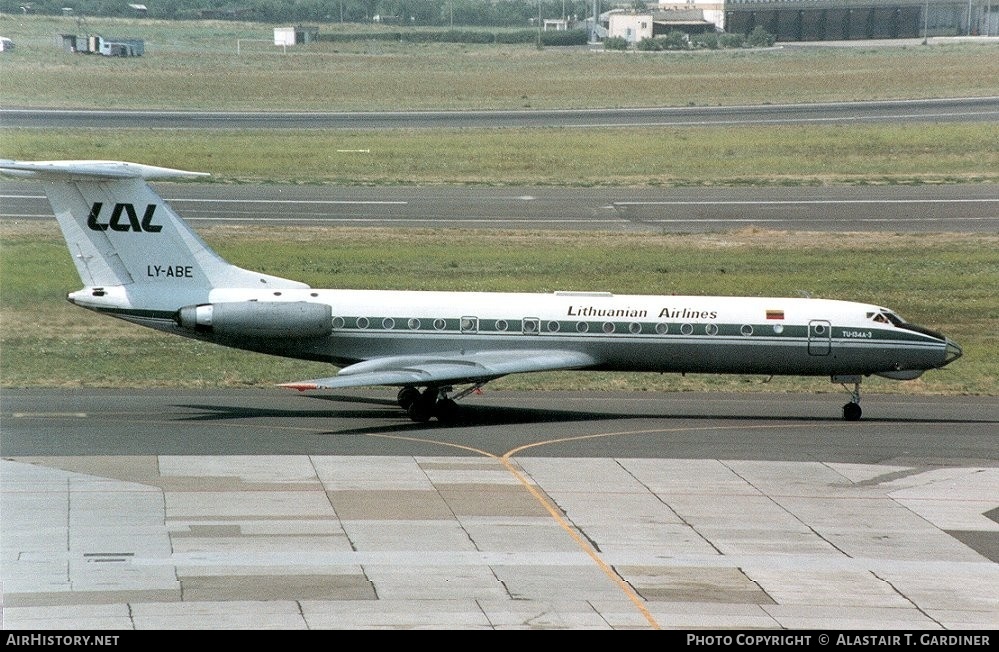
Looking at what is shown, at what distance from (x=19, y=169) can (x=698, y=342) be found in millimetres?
16822

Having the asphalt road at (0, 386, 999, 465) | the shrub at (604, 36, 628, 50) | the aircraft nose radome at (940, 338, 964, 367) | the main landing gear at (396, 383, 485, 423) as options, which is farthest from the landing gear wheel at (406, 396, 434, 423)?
the shrub at (604, 36, 628, 50)

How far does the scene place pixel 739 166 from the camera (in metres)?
76.9

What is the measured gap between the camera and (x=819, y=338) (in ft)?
117

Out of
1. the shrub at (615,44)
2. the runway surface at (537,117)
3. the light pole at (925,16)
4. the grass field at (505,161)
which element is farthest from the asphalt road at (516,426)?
the light pole at (925,16)

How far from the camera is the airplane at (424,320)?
115ft

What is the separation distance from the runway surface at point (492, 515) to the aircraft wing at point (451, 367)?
4.00 feet

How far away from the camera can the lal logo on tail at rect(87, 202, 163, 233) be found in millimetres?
35344

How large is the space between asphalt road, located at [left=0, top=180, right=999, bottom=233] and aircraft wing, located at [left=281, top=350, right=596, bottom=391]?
2780cm

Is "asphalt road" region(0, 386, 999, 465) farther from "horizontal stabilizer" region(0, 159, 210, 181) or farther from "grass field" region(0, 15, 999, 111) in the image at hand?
"grass field" region(0, 15, 999, 111)

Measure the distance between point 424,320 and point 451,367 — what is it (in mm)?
1704

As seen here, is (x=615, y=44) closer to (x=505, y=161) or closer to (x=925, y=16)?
(x=925, y=16)

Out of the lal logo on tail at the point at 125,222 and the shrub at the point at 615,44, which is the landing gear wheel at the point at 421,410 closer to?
the lal logo on tail at the point at 125,222
